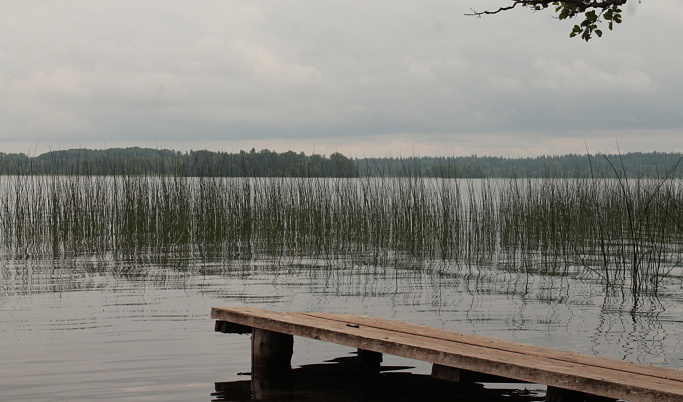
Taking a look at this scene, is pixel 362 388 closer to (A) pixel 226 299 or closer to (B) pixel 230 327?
(B) pixel 230 327

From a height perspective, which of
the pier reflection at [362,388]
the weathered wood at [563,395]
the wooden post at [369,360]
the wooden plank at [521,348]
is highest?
the wooden plank at [521,348]

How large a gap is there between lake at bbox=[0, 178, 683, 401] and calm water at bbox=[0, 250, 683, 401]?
0.5 inches

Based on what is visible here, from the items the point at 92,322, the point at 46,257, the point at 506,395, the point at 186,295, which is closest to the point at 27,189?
the point at 46,257

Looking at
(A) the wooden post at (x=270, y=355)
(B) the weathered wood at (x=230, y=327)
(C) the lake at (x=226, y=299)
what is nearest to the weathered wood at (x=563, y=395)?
(C) the lake at (x=226, y=299)

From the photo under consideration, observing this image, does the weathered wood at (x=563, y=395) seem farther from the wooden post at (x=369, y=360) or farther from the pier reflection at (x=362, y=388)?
the wooden post at (x=369, y=360)

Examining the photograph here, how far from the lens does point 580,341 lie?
366cm

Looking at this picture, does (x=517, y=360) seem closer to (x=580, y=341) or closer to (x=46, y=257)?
(x=580, y=341)

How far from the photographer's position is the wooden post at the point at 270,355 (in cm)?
310

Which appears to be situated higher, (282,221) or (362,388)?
(282,221)

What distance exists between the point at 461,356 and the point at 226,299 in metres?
2.68

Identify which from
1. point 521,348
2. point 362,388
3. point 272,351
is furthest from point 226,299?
point 521,348

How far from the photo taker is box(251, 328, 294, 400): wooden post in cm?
310

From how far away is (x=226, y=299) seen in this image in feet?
15.9

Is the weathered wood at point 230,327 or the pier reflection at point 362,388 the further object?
the weathered wood at point 230,327
